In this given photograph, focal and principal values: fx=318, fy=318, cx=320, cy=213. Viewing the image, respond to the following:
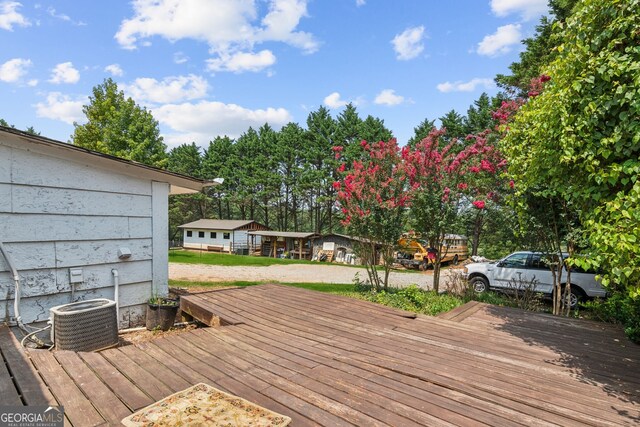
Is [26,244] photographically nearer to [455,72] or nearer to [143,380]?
[143,380]

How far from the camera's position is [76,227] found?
4824 millimetres

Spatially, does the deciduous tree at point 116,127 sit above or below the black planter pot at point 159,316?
above

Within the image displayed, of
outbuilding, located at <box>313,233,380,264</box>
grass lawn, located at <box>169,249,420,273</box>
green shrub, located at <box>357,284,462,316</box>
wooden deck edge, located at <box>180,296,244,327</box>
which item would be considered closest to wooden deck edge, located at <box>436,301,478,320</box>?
green shrub, located at <box>357,284,462,316</box>

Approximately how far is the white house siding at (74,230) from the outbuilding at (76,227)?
11 millimetres

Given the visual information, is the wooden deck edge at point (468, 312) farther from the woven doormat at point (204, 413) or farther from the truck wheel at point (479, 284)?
the truck wheel at point (479, 284)

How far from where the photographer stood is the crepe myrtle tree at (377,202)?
7.74 m

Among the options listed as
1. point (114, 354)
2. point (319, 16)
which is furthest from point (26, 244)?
point (319, 16)

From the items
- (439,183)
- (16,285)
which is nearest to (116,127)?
(16,285)

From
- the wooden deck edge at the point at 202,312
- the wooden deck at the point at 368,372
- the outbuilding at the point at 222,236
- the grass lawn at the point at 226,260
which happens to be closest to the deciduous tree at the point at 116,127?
the grass lawn at the point at 226,260

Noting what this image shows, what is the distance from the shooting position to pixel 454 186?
7.82 metres

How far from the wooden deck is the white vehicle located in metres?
4.40

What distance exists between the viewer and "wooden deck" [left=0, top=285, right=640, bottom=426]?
7.37 ft

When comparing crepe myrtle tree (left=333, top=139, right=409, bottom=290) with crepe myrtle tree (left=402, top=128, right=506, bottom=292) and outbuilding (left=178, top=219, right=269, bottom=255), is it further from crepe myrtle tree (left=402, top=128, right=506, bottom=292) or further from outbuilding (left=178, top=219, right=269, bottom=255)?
outbuilding (left=178, top=219, right=269, bottom=255)

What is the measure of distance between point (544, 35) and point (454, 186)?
42.8 feet
